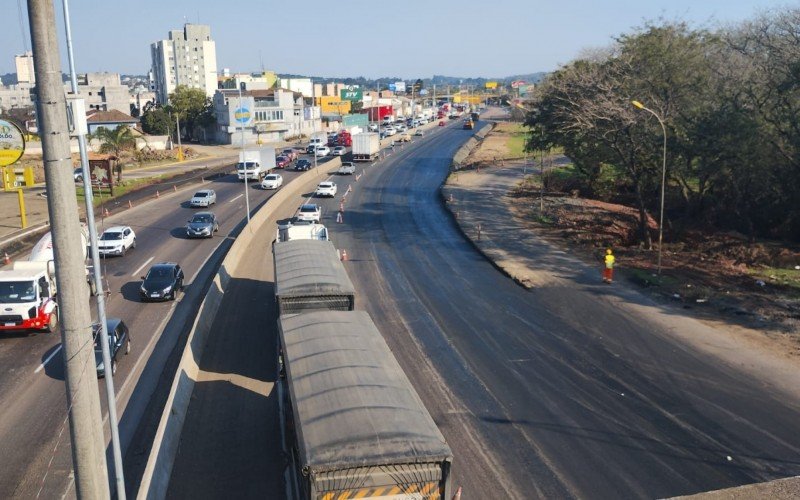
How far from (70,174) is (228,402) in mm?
10835

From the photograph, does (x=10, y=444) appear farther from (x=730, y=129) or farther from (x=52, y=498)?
(x=730, y=129)

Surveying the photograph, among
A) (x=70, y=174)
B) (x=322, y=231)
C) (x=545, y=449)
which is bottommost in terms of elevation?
(x=545, y=449)

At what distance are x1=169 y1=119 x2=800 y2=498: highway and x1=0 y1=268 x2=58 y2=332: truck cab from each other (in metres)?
5.86

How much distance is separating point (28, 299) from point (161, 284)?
519 centimetres

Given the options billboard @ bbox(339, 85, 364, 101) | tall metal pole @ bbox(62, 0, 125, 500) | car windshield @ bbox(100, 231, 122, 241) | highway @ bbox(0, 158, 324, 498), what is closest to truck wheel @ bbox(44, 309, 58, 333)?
highway @ bbox(0, 158, 324, 498)

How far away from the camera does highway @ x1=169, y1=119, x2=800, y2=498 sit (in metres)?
14.0

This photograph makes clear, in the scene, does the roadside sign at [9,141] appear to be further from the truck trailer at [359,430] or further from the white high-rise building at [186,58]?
the white high-rise building at [186,58]

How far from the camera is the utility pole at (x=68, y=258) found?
718cm

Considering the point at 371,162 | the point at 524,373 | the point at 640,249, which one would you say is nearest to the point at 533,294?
the point at 524,373

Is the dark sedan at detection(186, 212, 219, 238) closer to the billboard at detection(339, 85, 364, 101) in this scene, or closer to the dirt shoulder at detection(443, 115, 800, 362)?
the dirt shoulder at detection(443, 115, 800, 362)

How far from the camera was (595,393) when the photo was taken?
1817 cm

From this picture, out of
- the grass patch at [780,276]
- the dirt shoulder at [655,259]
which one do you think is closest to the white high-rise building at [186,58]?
the dirt shoulder at [655,259]

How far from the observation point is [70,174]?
25.1 ft

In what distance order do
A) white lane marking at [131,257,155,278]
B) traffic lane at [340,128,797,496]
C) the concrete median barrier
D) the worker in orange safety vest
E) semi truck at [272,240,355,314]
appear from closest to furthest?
the concrete median barrier < traffic lane at [340,128,797,496] < semi truck at [272,240,355,314] < the worker in orange safety vest < white lane marking at [131,257,155,278]
